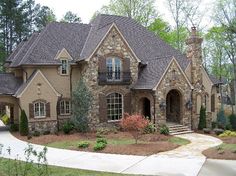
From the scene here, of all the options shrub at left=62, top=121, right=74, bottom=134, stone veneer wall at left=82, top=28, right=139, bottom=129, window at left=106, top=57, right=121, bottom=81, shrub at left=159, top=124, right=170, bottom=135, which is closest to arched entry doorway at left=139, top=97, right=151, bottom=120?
stone veneer wall at left=82, top=28, right=139, bottom=129

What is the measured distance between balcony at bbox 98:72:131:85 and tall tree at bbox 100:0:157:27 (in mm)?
20091

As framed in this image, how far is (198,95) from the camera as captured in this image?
29641 millimetres

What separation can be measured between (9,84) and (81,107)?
753 centimetres

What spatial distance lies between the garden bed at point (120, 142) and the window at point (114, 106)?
8.87ft

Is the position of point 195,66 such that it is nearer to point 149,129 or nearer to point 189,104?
point 189,104

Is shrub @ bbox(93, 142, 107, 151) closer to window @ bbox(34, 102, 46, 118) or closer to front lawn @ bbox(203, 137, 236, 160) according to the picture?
front lawn @ bbox(203, 137, 236, 160)

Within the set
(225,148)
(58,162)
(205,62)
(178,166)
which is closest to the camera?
(178,166)

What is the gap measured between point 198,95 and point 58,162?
16137 mm

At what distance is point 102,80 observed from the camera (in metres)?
28.0

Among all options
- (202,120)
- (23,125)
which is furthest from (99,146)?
(202,120)

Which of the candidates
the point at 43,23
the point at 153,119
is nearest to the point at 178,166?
the point at 153,119

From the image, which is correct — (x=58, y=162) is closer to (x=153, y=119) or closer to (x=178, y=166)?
(x=178, y=166)

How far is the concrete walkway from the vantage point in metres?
15.4

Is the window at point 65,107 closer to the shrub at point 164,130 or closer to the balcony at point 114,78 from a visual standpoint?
the balcony at point 114,78
